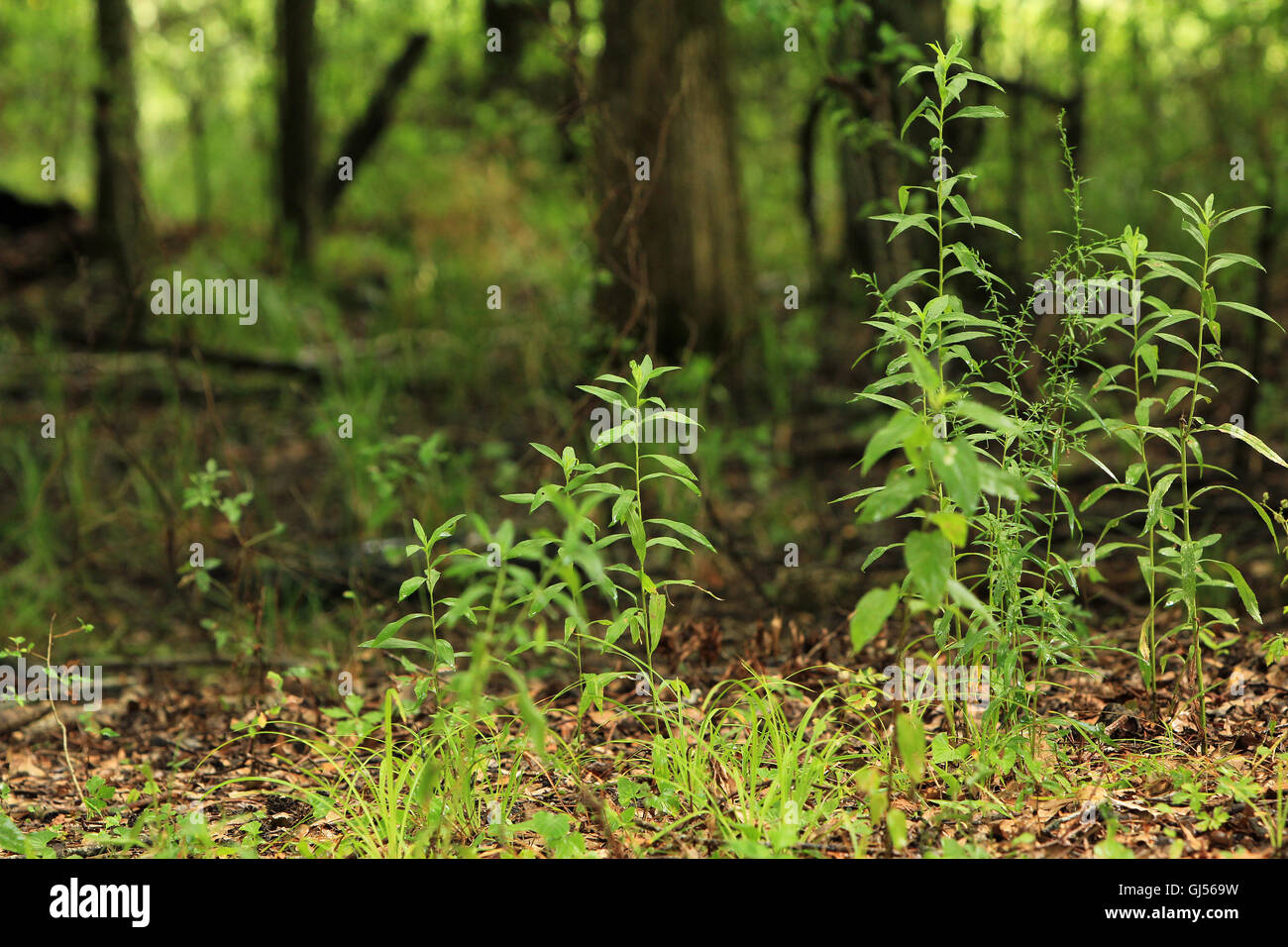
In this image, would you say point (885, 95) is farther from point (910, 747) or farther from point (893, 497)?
point (910, 747)

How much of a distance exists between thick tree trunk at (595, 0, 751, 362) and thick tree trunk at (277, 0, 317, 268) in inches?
176

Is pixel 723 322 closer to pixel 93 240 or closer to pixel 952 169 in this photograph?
pixel 952 169

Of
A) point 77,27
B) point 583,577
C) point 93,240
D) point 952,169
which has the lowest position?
point 583,577

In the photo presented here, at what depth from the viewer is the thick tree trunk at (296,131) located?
958cm

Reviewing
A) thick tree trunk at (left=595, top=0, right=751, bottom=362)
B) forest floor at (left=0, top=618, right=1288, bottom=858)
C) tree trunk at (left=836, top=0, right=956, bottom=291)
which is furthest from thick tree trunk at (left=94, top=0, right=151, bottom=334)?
tree trunk at (left=836, top=0, right=956, bottom=291)

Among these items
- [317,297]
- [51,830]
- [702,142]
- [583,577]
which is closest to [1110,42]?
[702,142]

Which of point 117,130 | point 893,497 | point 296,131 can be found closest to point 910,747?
point 893,497

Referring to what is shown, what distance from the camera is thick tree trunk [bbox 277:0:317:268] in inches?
377

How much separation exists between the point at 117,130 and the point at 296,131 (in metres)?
2.46

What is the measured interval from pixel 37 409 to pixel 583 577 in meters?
4.54

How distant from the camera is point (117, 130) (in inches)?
305

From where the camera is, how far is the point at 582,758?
9.25 feet
